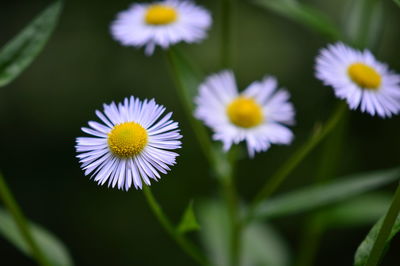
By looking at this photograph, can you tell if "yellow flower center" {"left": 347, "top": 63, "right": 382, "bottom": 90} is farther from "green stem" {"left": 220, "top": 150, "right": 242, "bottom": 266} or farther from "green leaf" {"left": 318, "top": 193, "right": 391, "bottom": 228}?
"green leaf" {"left": 318, "top": 193, "right": 391, "bottom": 228}

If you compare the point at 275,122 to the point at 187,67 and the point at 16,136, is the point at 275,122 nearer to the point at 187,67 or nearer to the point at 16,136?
the point at 187,67

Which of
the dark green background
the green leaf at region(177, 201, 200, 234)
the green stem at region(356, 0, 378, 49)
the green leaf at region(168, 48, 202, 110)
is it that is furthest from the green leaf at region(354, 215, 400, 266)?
the dark green background

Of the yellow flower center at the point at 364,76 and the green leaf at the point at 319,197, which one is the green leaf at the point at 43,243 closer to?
the green leaf at the point at 319,197

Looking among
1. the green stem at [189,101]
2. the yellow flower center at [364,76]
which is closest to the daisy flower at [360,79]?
the yellow flower center at [364,76]

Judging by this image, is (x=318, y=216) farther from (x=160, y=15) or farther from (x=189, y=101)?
(x=160, y=15)

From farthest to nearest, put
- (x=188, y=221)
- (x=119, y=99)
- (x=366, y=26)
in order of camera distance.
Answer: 1. (x=119, y=99)
2. (x=366, y=26)
3. (x=188, y=221)

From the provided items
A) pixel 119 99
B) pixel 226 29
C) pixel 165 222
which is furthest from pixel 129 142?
pixel 119 99
